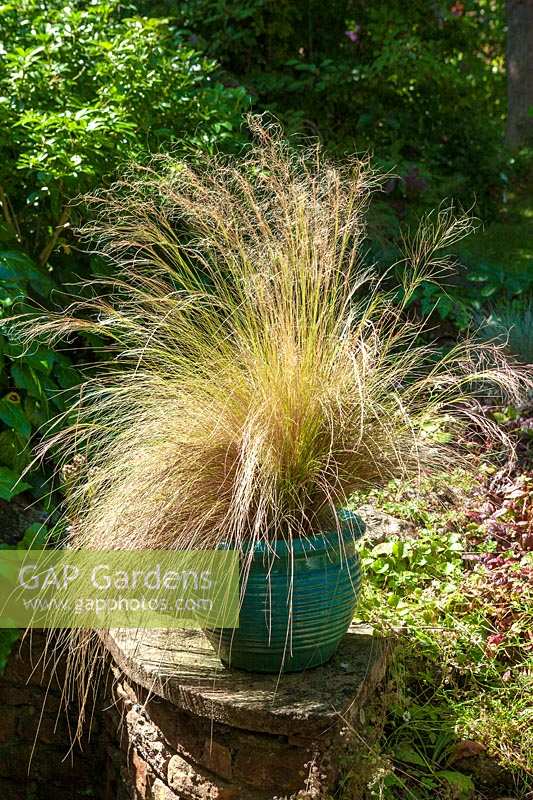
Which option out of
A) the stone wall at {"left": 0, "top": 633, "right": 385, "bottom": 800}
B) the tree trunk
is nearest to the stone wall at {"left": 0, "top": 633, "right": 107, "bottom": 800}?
the stone wall at {"left": 0, "top": 633, "right": 385, "bottom": 800}

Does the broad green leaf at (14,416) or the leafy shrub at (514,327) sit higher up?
the broad green leaf at (14,416)

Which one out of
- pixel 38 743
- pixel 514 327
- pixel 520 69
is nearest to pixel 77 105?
pixel 514 327

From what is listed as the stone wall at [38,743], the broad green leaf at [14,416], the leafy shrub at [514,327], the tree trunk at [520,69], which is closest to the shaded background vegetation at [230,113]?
the broad green leaf at [14,416]

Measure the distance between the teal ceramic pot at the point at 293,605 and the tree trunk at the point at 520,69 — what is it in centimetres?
583

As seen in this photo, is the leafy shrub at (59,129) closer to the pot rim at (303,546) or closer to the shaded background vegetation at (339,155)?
the shaded background vegetation at (339,155)

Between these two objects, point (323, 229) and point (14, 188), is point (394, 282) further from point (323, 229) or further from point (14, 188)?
point (323, 229)

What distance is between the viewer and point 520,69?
7.34 m

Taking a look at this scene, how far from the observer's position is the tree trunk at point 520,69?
7.24 metres

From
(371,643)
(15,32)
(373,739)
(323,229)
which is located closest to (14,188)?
(15,32)

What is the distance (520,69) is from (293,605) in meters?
6.39

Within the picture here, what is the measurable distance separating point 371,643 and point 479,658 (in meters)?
0.51

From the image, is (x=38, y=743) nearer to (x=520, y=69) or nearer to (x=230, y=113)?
(x=230, y=113)

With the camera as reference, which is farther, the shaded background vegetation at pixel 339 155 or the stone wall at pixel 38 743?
the stone wall at pixel 38 743

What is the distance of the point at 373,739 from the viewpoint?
2295 mm
